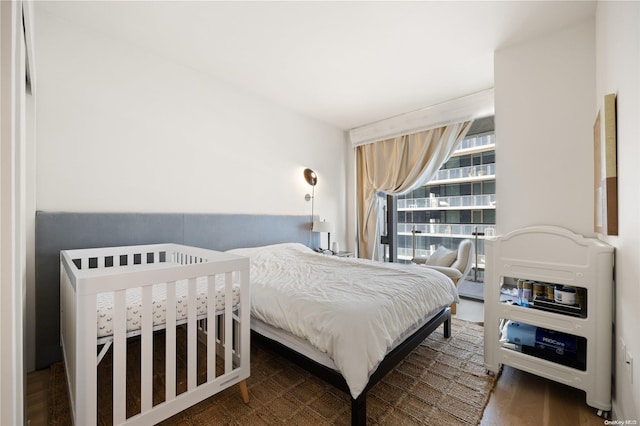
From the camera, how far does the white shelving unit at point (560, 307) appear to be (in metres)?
1.52

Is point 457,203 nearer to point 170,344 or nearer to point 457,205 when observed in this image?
point 457,205

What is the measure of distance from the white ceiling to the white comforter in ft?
6.49

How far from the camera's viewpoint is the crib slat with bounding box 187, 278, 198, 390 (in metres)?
1.33

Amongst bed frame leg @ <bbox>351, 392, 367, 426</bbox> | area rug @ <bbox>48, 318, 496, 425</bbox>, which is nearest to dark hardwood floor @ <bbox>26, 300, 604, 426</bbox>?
area rug @ <bbox>48, 318, 496, 425</bbox>

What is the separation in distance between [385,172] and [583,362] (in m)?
3.01

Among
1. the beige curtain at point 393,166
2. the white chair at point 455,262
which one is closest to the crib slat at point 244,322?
the white chair at point 455,262

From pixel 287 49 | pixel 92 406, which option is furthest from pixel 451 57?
pixel 92 406

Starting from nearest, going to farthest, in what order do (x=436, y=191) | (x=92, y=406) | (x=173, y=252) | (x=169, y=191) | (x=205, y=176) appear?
(x=92, y=406) → (x=173, y=252) → (x=169, y=191) → (x=205, y=176) → (x=436, y=191)

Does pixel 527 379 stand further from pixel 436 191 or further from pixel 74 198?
pixel 74 198

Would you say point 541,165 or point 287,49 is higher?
point 287,49

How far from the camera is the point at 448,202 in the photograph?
385cm

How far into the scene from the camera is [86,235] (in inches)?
83.1

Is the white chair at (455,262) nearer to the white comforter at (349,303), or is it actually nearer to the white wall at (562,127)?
the white comforter at (349,303)

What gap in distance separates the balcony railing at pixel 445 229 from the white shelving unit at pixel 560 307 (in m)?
1.63
